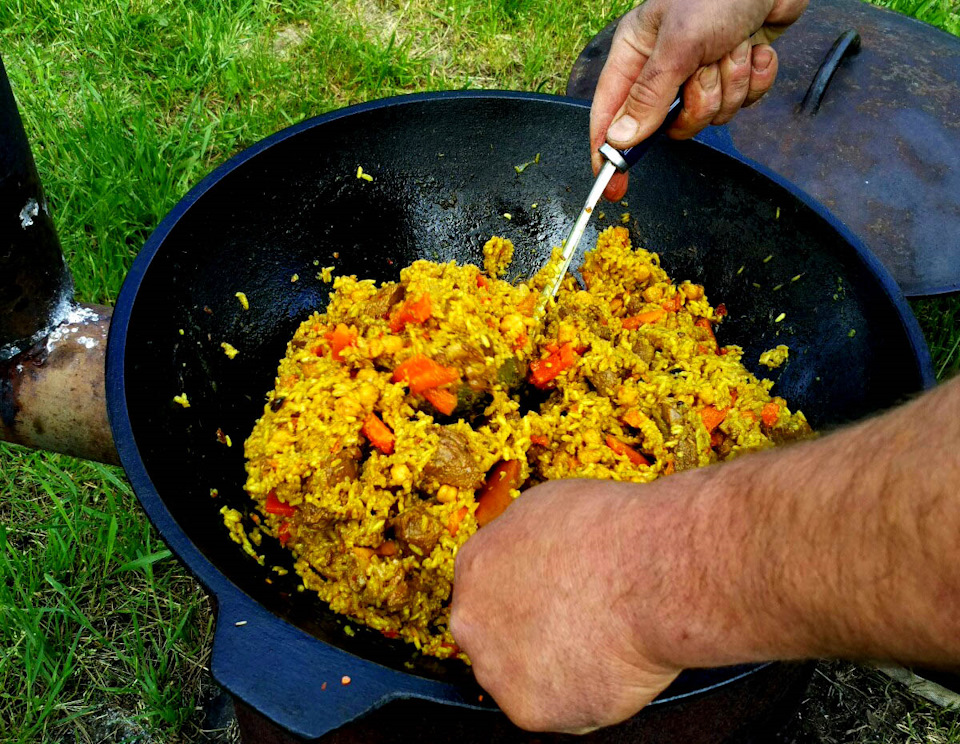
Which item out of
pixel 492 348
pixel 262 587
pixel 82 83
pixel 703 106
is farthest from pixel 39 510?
pixel 703 106

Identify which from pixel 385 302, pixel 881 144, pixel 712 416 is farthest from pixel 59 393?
pixel 881 144

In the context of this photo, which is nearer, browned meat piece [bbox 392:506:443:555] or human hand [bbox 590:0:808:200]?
Result: browned meat piece [bbox 392:506:443:555]

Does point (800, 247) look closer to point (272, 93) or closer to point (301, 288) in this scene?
point (301, 288)

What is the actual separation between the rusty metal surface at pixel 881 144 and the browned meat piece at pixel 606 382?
116 cm

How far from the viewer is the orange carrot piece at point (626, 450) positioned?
2.05 m

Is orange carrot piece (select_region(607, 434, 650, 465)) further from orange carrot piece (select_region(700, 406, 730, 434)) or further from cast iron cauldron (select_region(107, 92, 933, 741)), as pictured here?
cast iron cauldron (select_region(107, 92, 933, 741))

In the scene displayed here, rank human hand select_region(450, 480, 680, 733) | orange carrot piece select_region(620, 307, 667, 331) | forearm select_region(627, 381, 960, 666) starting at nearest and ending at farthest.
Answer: forearm select_region(627, 381, 960, 666) < human hand select_region(450, 480, 680, 733) < orange carrot piece select_region(620, 307, 667, 331)

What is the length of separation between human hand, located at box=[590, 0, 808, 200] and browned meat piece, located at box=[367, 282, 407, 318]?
697mm

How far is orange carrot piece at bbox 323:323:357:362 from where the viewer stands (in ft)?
7.41

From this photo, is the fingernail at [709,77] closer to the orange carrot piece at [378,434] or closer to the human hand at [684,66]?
→ the human hand at [684,66]

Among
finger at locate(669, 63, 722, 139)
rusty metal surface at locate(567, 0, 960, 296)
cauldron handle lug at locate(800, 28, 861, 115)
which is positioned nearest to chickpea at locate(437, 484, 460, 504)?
finger at locate(669, 63, 722, 139)

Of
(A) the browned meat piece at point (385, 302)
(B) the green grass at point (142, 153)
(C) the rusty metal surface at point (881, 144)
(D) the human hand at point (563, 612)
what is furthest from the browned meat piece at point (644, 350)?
Answer: (B) the green grass at point (142, 153)

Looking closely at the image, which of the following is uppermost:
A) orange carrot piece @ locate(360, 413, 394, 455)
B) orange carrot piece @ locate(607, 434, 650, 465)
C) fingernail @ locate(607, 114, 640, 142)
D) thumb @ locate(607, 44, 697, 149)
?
thumb @ locate(607, 44, 697, 149)

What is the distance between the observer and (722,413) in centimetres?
214
